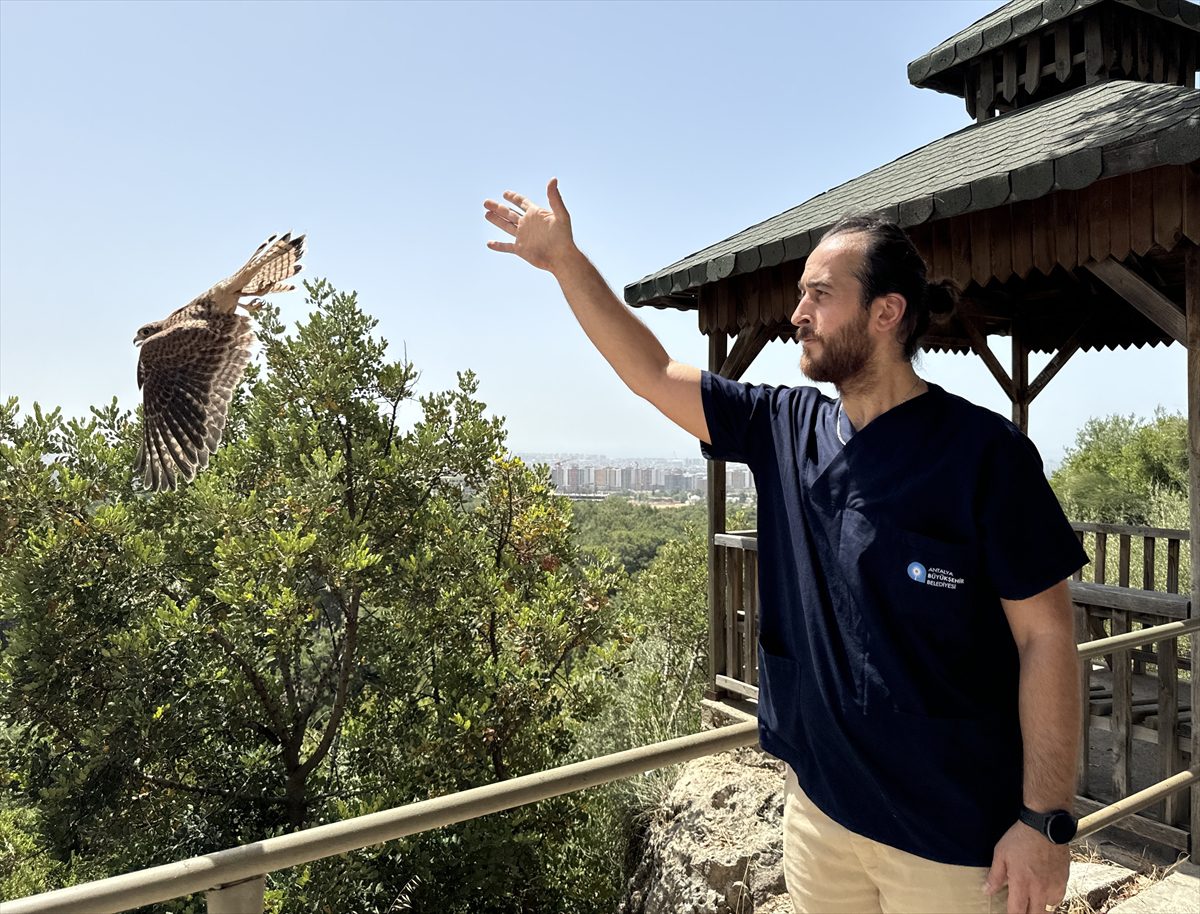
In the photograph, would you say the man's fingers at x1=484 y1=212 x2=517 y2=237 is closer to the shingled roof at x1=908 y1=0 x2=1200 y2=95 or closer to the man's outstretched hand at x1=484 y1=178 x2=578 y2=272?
the man's outstretched hand at x1=484 y1=178 x2=578 y2=272

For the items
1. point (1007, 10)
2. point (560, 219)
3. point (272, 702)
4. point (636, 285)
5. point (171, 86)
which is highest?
point (171, 86)

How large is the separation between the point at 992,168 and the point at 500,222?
2662 millimetres

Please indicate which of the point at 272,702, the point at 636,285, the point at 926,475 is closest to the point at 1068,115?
the point at 636,285

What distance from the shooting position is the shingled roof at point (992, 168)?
2.96 meters

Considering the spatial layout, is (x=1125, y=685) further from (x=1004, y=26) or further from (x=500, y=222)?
(x=1004, y=26)

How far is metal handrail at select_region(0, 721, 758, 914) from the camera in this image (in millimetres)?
1009

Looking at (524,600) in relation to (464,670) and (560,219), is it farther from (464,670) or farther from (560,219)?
(560,219)

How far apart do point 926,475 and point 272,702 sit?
31.1 ft

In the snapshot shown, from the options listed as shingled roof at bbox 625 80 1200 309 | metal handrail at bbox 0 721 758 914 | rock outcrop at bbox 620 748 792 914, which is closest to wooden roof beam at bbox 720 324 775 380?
shingled roof at bbox 625 80 1200 309

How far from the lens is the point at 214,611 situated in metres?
9.62

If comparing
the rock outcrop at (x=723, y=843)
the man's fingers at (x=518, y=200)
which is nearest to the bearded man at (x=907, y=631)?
the man's fingers at (x=518, y=200)

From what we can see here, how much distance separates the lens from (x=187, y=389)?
5.34 m

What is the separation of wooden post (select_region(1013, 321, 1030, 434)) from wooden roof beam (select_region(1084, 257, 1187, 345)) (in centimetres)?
325

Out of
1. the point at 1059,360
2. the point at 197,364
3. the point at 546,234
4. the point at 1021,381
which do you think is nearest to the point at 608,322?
the point at 546,234
